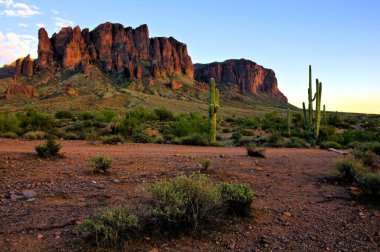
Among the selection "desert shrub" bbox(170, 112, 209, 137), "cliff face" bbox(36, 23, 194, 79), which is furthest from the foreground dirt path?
"cliff face" bbox(36, 23, 194, 79)

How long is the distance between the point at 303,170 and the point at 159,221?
261 inches

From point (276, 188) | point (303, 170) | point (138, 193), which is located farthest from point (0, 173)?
point (303, 170)

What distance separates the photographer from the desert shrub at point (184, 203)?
4.92 meters

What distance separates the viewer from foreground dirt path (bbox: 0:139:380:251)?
15.4 ft

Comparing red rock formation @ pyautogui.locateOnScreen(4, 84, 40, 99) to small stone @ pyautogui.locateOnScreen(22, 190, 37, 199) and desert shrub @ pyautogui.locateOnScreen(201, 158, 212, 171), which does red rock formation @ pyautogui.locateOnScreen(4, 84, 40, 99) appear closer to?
desert shrub @ pyautogui.locateOnScreen(201, 158, 212, 171)

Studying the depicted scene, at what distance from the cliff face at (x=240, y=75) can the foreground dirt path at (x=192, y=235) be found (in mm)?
171598

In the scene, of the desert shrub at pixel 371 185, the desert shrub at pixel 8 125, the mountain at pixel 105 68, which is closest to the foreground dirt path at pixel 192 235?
the desert shrub at pixel 371 185

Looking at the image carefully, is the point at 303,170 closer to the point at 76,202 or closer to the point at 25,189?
the point at 76,202

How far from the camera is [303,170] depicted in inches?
406

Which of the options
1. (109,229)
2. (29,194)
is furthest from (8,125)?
(109,229)

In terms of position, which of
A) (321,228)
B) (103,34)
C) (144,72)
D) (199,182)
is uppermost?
(103,34)

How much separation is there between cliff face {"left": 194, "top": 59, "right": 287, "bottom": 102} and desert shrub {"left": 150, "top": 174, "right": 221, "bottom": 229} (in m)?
175

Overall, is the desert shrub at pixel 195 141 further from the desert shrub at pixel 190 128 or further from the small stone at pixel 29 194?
the small stone at pixel 29 194

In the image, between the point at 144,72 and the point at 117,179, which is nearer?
the point at 117,179
